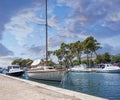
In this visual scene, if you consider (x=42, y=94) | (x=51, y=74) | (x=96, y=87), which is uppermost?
(x=51, y=74)

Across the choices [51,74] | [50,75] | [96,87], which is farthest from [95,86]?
[50,75]

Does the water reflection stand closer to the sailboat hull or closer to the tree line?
the sailboat hull

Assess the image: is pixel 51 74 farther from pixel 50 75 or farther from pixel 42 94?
pixel 42 94

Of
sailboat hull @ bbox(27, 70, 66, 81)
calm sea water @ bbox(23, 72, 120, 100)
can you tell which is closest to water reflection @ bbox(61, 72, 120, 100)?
calm sea water @ bbox(23, 72, 120, 100)

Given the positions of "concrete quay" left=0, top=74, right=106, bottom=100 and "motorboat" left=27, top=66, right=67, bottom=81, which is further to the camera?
"motorboat" left=27, top=66, right=67, bottom=81

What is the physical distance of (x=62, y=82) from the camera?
38562mm

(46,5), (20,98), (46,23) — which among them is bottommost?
(20,98)

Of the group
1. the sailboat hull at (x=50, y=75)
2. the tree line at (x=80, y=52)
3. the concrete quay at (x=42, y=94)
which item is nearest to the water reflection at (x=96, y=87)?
the sailboat hull at (x=50, y=75)

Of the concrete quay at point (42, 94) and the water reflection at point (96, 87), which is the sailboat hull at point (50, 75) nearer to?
the water reflection at point (96, 87)

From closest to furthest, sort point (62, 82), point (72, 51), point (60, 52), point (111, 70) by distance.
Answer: point (62, 82), point (111, 70), point (72, 51), point (60, 52)

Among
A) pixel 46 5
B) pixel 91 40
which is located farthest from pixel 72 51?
pixel 46 5

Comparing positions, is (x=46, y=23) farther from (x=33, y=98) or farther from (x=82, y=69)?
(x=82, y=69)

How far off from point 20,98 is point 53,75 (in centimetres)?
2599

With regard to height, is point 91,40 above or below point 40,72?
above
